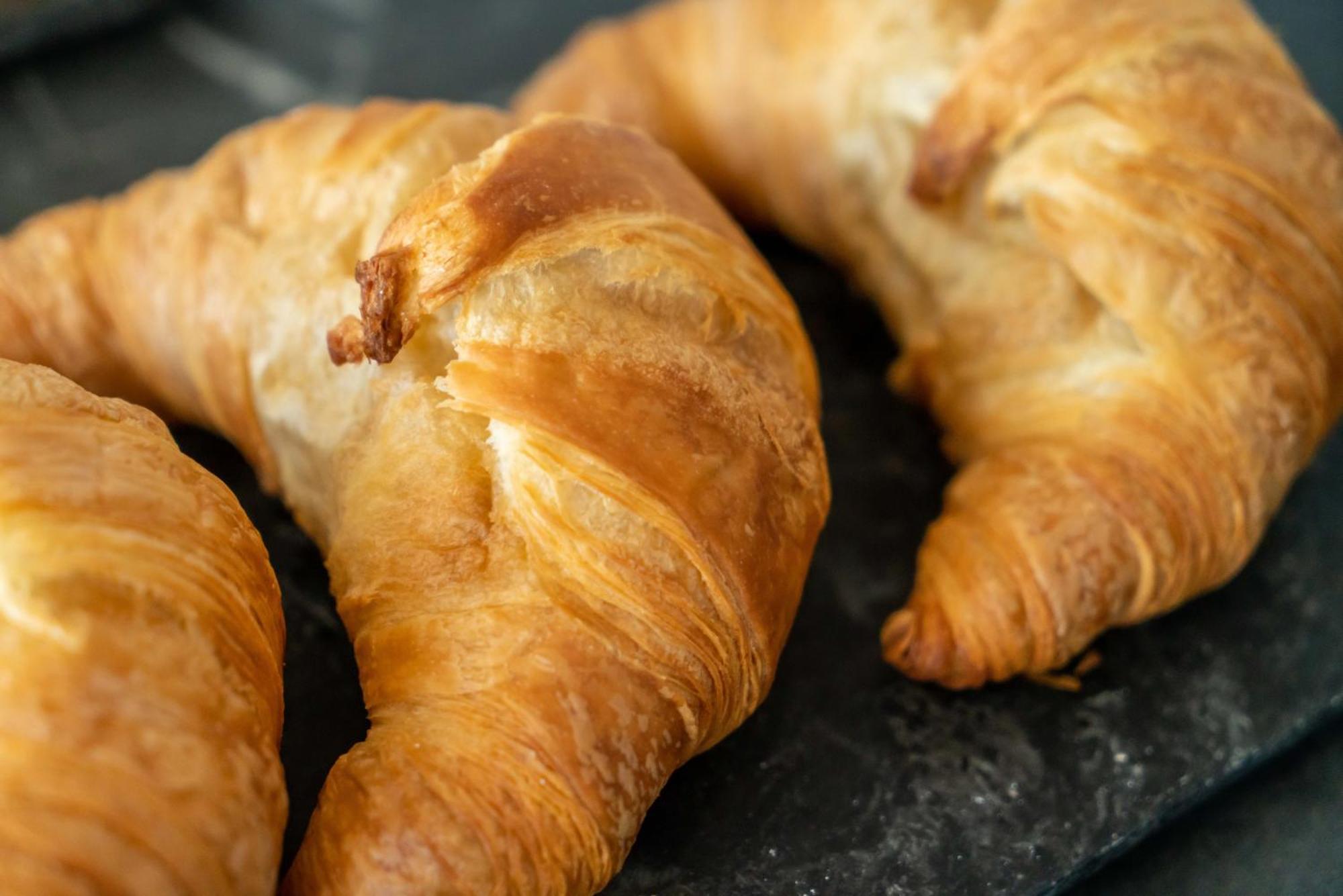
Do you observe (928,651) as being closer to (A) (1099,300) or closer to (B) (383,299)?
(A) (1099,300)

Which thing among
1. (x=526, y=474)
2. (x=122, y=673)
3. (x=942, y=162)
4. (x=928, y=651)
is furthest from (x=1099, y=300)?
(x=122, y=673)

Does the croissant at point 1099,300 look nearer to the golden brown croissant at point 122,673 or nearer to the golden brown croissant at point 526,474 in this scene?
the golden brown croissant at point 526,474

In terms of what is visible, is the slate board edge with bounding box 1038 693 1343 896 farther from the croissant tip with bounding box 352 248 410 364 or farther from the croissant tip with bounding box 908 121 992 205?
the croissant tip with bounding box 352 248 410 364

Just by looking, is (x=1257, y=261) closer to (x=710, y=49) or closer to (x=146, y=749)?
(x=710, y=49)

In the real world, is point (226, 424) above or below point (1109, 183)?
below

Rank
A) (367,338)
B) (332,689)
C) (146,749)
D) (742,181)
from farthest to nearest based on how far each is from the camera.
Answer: (742,181) → (332,689) → (367,338) → (146,749)

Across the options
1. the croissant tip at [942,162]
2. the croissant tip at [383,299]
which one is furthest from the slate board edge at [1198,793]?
the croissant tip at [383,299]

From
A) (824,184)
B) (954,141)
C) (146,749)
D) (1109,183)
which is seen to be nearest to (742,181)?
(824,184)
